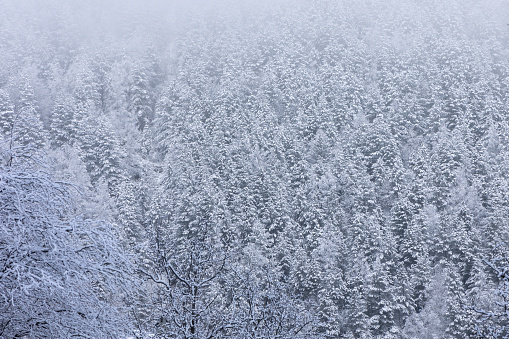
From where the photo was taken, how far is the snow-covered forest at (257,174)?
19.4ft

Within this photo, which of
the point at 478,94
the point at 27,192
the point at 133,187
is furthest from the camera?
the point at 478,94

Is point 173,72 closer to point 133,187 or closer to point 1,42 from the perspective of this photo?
point 1,42

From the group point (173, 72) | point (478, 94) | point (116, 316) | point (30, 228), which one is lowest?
point (173, 72)

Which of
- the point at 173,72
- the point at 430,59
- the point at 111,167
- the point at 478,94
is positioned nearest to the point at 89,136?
→ the point at 111,167

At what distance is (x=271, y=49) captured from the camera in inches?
4980

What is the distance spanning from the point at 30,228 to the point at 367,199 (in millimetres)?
63151

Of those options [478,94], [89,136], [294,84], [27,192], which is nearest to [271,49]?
[294,84]

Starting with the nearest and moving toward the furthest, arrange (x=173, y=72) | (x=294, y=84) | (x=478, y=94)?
(x=478, y=94), (x=294, y=84), (x=173, y=72)

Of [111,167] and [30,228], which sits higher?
Result: [30,228]

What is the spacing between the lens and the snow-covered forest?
19.4 feet

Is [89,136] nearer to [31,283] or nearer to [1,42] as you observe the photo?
[1,42]

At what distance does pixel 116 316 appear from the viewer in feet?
19.5

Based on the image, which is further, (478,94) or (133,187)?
(478,94)

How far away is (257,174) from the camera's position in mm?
69062
